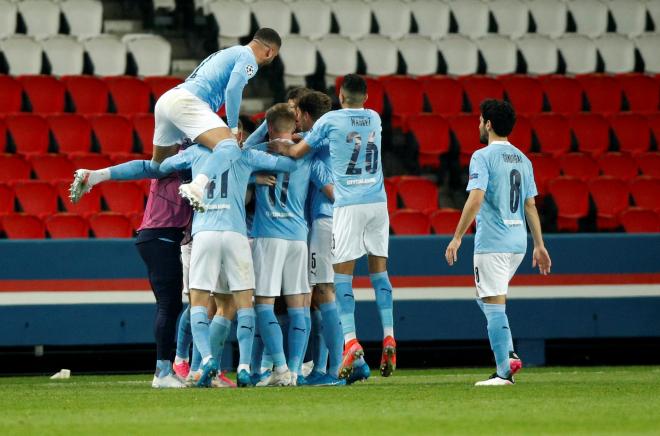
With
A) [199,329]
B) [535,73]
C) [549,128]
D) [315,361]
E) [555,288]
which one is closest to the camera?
[199,329]

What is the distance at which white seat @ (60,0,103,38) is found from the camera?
17.3m

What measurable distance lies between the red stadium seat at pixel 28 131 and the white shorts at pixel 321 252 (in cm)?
583

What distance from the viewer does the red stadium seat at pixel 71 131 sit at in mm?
14828

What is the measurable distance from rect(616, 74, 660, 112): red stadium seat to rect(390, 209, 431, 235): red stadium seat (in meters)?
4.61

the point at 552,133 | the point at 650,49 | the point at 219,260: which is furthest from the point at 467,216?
the point at 650,49

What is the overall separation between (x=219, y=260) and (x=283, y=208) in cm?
73

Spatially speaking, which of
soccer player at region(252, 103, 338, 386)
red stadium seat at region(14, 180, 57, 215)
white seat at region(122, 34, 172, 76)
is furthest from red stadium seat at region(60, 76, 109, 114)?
soccer player at region(252, 103, 338, 386)

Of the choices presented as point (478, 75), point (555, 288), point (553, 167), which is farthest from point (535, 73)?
point (555, 288)

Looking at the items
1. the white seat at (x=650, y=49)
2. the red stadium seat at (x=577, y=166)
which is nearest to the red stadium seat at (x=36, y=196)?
the red stadium seat at (x=577, y=166)

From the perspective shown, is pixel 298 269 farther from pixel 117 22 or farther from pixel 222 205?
pixel 117 22

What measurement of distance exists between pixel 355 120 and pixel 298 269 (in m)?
1.18

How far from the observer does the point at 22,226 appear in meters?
13.2

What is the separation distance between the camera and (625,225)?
1453 cm

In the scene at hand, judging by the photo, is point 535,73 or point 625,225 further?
point 535,73
